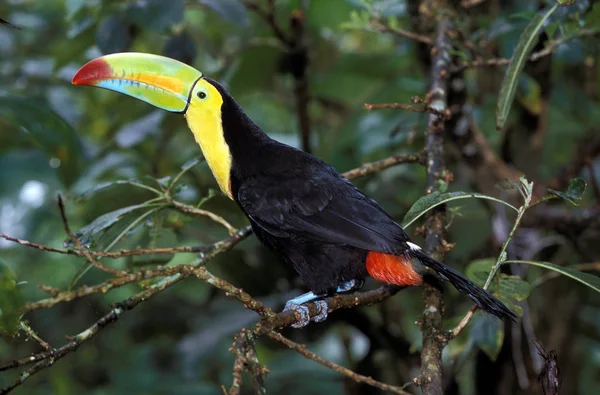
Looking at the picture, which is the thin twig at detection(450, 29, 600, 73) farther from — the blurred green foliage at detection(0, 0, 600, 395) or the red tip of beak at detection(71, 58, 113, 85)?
the red tip of beak at detection(71, 58, 113, 85)

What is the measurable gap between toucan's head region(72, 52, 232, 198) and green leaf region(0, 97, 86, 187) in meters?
0.56

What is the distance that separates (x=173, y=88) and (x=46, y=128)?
0.67 meters

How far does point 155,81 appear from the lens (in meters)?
2.26

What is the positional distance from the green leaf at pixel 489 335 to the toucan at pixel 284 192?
0.33 m

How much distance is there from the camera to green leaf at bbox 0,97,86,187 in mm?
2598

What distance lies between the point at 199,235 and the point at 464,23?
147 cm

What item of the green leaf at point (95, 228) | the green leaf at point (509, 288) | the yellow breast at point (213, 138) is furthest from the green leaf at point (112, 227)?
the green leaf at point (509, 288)


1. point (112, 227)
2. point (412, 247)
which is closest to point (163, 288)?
point (112, 227)

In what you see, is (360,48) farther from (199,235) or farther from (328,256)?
(328,256)

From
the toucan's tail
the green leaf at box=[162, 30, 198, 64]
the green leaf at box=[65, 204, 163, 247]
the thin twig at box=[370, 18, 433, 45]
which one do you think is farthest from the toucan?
the green leaf at box=[162, 30, 198, 64]

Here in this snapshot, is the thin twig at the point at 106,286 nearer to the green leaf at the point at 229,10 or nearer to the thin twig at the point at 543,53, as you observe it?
the thin twig at the point at 543,53

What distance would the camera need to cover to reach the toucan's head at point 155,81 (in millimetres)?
2164

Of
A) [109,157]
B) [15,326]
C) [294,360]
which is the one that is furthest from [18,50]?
[15,326]

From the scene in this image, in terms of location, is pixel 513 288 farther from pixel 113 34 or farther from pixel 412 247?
pixel 113 34
